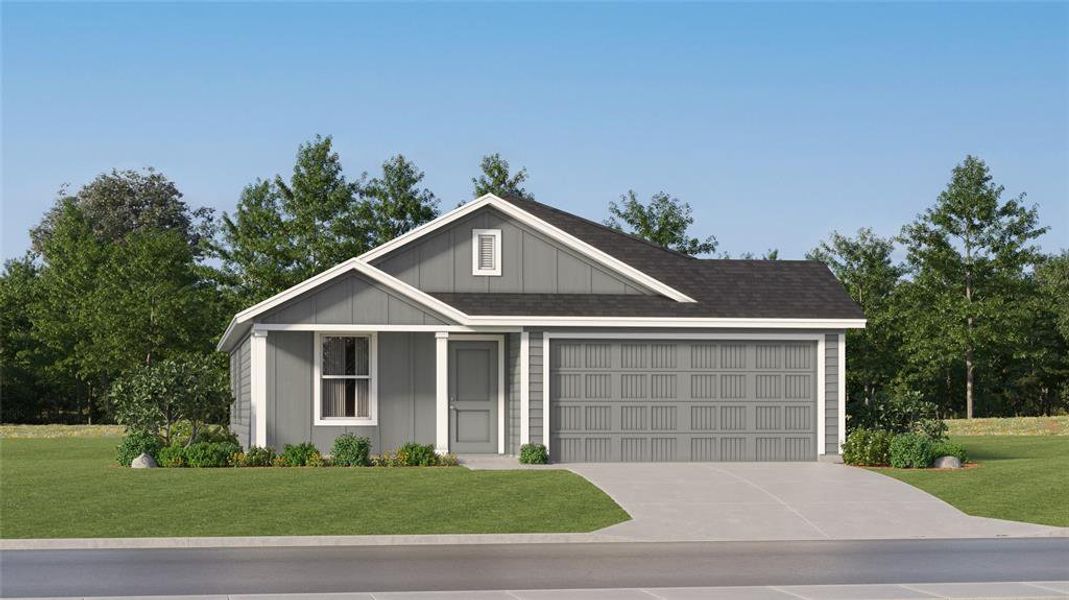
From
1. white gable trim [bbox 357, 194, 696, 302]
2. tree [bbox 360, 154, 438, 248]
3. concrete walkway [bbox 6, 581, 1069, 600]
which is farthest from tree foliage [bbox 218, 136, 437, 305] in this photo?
concrete walkway [bbox 6, 581, 1069, 600]

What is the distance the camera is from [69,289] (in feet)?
199

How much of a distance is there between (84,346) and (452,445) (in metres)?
31.6

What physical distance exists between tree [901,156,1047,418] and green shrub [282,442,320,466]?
32.7 m

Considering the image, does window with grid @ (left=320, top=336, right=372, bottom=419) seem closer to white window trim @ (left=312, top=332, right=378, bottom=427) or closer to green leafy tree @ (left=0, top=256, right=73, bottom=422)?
white window trim @ (left=312, top=332, right=378, bottom=427)

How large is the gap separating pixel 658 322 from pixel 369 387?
6267mm

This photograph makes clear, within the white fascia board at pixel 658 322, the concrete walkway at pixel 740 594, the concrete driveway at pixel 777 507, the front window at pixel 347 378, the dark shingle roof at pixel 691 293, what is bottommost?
the concrete driveway at pixel 777 507

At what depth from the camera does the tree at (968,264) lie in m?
53.9

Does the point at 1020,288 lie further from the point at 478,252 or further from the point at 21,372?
the point at 21,372

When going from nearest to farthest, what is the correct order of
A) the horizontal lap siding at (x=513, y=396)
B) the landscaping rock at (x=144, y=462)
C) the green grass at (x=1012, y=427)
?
1. the landscaping rock at (x=144, y=462)
2. the horizontal lap siding at (x=513, y=396)
3. the green grass at (x=1012, y=427)

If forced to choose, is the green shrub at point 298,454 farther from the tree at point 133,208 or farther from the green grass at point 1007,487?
the tree at point 133,208

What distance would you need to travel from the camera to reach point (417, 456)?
89.9 feet

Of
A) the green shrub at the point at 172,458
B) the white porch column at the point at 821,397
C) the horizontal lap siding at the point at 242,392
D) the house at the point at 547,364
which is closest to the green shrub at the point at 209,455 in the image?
the green shrub at the point at 172,458

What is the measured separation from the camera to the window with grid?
2928 cm

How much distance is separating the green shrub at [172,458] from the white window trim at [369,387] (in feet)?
9.27
